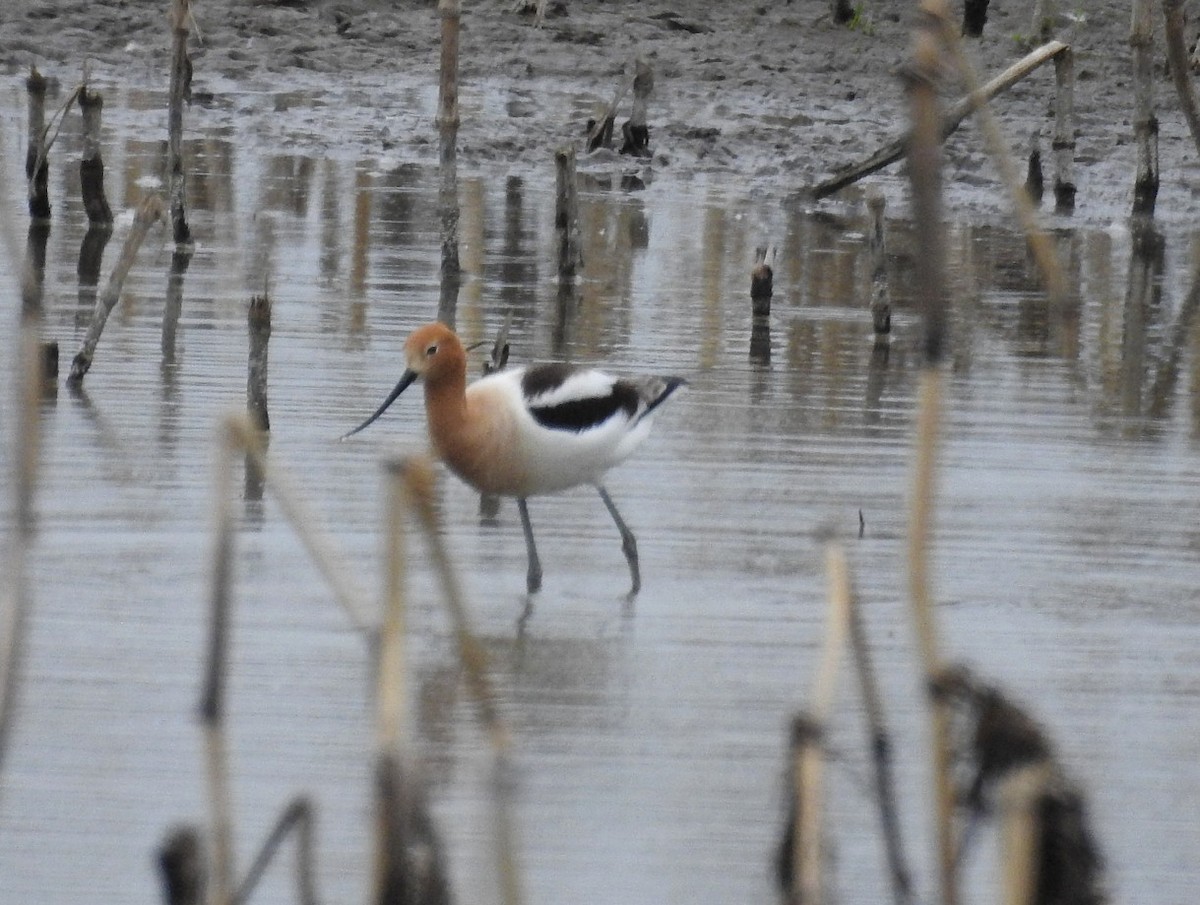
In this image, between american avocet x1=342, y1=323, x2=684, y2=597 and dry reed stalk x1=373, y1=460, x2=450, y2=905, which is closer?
dry reed stalk x1=373, y1=460, x2=450, y2=905

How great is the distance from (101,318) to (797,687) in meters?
4.05

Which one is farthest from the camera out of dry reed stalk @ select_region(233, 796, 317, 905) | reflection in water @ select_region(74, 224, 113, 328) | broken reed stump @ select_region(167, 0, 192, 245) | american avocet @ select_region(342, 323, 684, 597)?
broken reed stump @ select_region(167, 0, 192, 245)

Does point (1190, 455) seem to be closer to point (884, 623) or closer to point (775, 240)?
point (884, 623)

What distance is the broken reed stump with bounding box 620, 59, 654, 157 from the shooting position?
Result: 16.8 metres

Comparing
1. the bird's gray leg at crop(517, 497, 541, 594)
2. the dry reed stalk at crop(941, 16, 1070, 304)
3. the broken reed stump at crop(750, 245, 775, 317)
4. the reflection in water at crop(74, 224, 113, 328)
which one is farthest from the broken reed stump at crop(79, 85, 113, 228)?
the dry reed stalk at crop(941, 16, 1070, 304)

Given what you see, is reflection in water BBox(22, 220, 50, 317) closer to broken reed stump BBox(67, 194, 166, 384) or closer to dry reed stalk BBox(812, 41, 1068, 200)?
broken reed stump BBox(67, 194, 166, 384)

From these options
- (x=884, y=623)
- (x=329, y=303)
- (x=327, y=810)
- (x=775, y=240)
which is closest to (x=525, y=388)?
(x=884, y=623)

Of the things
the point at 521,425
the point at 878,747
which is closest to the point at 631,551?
the point at 521,425

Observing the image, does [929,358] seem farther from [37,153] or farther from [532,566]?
[37,153]

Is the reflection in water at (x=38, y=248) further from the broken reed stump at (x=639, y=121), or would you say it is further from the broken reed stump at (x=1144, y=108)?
the broken reed stump at (x=1144, y=108)

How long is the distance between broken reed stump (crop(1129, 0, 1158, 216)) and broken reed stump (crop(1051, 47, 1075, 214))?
18.9 inches

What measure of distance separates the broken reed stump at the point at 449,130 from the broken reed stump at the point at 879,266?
2.09 metres

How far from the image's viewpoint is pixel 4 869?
170 inches

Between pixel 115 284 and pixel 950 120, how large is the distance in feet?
17.3
